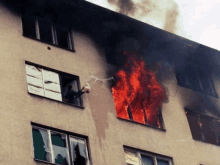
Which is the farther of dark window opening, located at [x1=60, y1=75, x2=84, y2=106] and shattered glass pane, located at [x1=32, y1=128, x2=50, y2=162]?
dark window opening, located at [x1=60, y1=75, x2=84, y2=106]

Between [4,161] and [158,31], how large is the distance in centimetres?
1034

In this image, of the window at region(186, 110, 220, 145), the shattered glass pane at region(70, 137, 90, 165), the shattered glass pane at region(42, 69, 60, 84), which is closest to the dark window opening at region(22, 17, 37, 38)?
the shattered glass pane at region(42, 69, 60, 84)

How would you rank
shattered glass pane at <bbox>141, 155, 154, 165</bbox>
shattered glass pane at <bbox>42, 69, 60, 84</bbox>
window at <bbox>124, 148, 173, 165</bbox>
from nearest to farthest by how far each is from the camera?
window at <bbox>124, 148, 173, 165</bbox> → shattered glass pane at <bbox>42, 69, 60, 84</bbox> → shattered glass pane at <bbox>141, 155, 154, 165</bbox>

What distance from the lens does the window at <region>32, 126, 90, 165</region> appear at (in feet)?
47.5

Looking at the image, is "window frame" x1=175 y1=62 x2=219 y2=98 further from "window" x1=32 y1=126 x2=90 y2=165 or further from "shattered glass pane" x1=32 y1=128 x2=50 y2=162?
"shattered glass pane" x1=32 y1=128 x2=50 y2=162

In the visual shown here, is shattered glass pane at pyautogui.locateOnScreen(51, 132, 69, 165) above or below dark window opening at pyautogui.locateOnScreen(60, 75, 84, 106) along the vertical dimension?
below

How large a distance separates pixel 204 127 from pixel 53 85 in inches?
296

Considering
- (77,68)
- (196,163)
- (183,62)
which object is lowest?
(196,163)

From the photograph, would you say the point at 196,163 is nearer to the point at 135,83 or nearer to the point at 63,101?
the point at 135,83

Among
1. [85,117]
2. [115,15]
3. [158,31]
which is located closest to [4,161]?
[85,117]

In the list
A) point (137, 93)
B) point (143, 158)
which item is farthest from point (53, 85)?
point (143, 158)

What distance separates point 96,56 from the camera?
18984mm

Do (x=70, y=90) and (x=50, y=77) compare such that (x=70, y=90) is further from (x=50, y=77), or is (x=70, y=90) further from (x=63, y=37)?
(x=63, y=37)

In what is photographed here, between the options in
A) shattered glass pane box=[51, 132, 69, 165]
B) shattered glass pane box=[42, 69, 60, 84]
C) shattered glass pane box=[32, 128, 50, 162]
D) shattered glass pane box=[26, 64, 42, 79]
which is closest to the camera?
shattered glass pane box=[32, 128, 50, 162]
